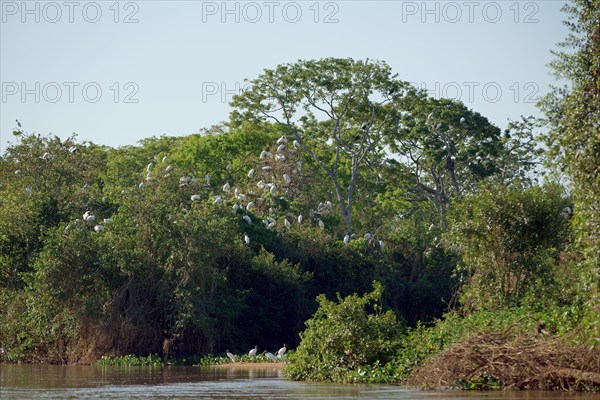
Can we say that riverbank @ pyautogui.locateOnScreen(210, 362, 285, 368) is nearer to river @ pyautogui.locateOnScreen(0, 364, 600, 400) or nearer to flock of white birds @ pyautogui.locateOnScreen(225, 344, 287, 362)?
flock of white birds @ pyautogui.locateOnScreen(225, 344, 287, 362)

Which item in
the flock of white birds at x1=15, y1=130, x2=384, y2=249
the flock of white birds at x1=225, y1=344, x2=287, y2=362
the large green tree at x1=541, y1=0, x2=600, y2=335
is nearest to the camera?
the large green tree at x1=541, y1=0, x2=600, y2=335

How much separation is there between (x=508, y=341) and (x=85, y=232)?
16.5m

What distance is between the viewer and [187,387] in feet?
70.3

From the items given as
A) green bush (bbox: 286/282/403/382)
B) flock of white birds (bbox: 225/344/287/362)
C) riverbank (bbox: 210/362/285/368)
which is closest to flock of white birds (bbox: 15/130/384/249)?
flock of white birds (bbox: 225/344/287/362)

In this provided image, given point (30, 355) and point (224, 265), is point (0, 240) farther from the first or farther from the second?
point (224, 265)

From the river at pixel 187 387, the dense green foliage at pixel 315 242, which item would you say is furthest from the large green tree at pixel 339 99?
the river at pixel 187 387

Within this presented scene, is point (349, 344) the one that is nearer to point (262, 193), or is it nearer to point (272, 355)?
point (272, 355)

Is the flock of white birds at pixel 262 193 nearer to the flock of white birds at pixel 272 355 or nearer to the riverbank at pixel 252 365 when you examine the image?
the flock of white birds at pixel 272 355

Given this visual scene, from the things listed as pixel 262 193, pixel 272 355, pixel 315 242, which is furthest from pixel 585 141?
pixel 262 193

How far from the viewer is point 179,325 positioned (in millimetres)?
30578

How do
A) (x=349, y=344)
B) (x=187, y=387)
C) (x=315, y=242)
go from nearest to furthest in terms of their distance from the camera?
(x=187, y=387), (x=349, y=344), (x=315, y=242)

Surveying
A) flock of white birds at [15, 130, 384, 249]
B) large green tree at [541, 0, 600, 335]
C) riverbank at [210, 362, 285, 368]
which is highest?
flock of white birds at [15, 130, 384, 249]

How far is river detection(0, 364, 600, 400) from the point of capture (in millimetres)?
18422

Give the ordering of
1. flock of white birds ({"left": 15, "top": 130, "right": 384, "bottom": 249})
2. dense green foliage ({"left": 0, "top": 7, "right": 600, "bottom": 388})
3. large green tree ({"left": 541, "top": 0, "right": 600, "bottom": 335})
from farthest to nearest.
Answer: flock of white birds ({"left": 15, "top": 130, "right": 384, "bottom": 249}), dense green foliage ({"left": 0, "top": 7, "right": 600, "bottom": 388}), large green tree ({"left": 541, "top": 0, "right": 600, "bottom": 335})
